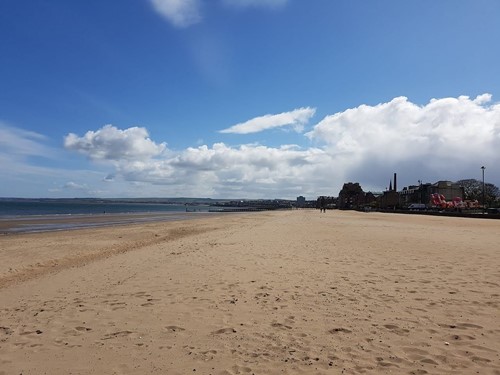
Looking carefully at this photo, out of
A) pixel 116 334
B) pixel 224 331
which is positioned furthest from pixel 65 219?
pixel 224 331

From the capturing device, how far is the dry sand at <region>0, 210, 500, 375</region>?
16.3 feet

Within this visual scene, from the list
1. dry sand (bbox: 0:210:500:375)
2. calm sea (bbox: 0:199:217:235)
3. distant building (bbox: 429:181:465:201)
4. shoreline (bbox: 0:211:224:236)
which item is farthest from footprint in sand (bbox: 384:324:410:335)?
distant building (bbox: 429:181:465:201)

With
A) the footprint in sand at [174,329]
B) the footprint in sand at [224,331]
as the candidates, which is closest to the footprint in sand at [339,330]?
the footprint in sand at [224,331]

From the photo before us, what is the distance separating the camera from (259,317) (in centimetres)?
677

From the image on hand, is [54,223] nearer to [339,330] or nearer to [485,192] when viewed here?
[339,330]

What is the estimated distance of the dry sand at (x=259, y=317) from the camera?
496cm

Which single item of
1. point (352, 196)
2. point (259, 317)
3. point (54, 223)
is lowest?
point (54, 223)

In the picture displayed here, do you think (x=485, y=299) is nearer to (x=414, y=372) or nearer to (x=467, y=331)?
(x=467, y=331)

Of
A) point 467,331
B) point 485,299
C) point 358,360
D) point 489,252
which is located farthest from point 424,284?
point 489,252

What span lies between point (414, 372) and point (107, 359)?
3.96 m

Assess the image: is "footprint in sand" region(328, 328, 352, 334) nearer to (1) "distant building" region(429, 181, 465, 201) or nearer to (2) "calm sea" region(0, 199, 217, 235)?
(2) "calm sea" region(0, 199, 217, 235)

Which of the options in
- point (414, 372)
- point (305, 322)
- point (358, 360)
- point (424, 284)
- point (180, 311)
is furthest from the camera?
point (424, 284)

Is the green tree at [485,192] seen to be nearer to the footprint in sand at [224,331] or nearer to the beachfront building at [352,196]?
the beachfront building at [352,196]

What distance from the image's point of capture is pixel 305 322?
6.41 meters
